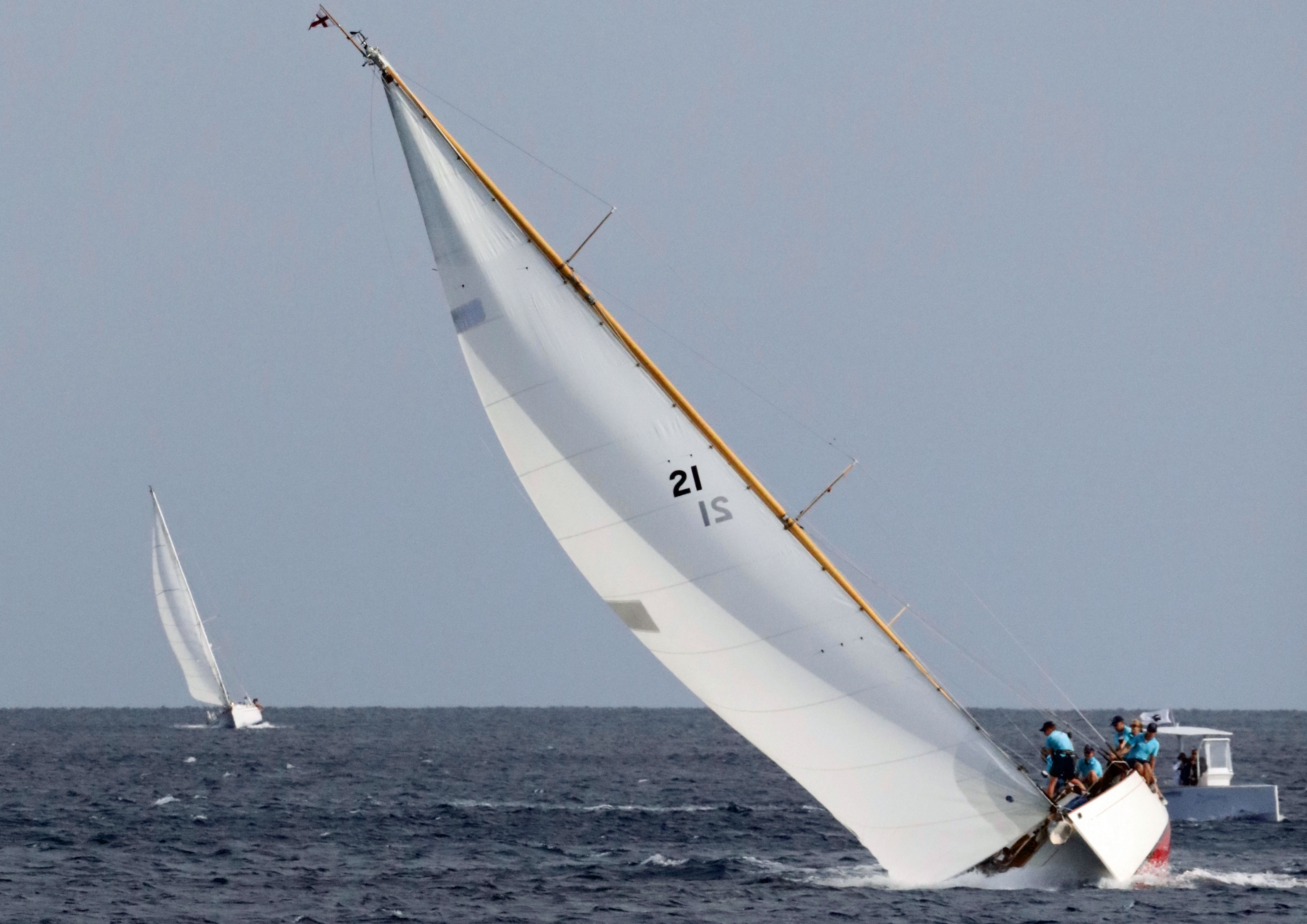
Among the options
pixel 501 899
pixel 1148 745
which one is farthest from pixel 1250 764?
pixel 501 899

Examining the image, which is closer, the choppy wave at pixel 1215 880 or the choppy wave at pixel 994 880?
the choppy wave at pixel 994 880

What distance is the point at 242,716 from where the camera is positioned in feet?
366

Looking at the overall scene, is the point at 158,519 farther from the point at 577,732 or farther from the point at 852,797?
the point at 852,797

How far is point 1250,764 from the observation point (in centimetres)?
8156

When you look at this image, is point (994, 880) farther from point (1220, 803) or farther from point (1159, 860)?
point (1220, 803)

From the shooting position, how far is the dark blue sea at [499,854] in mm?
27891

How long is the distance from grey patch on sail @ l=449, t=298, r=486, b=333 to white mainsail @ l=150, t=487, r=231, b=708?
80365mm

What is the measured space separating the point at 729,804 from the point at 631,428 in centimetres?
2872

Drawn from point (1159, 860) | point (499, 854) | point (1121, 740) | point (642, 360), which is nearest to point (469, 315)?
point (642, 360)

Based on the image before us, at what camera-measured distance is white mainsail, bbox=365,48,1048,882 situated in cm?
2358

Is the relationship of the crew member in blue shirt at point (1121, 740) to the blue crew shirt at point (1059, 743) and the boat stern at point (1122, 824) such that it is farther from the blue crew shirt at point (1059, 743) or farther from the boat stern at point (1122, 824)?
the blue crew shirt at point (1059, 743)

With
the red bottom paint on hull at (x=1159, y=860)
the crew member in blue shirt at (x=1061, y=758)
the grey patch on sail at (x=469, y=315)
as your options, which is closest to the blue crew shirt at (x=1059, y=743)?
the crew member in blue shirt at (x=1061, y=758)

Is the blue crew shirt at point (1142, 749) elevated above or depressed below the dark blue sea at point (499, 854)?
above

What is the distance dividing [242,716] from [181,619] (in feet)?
37.5
